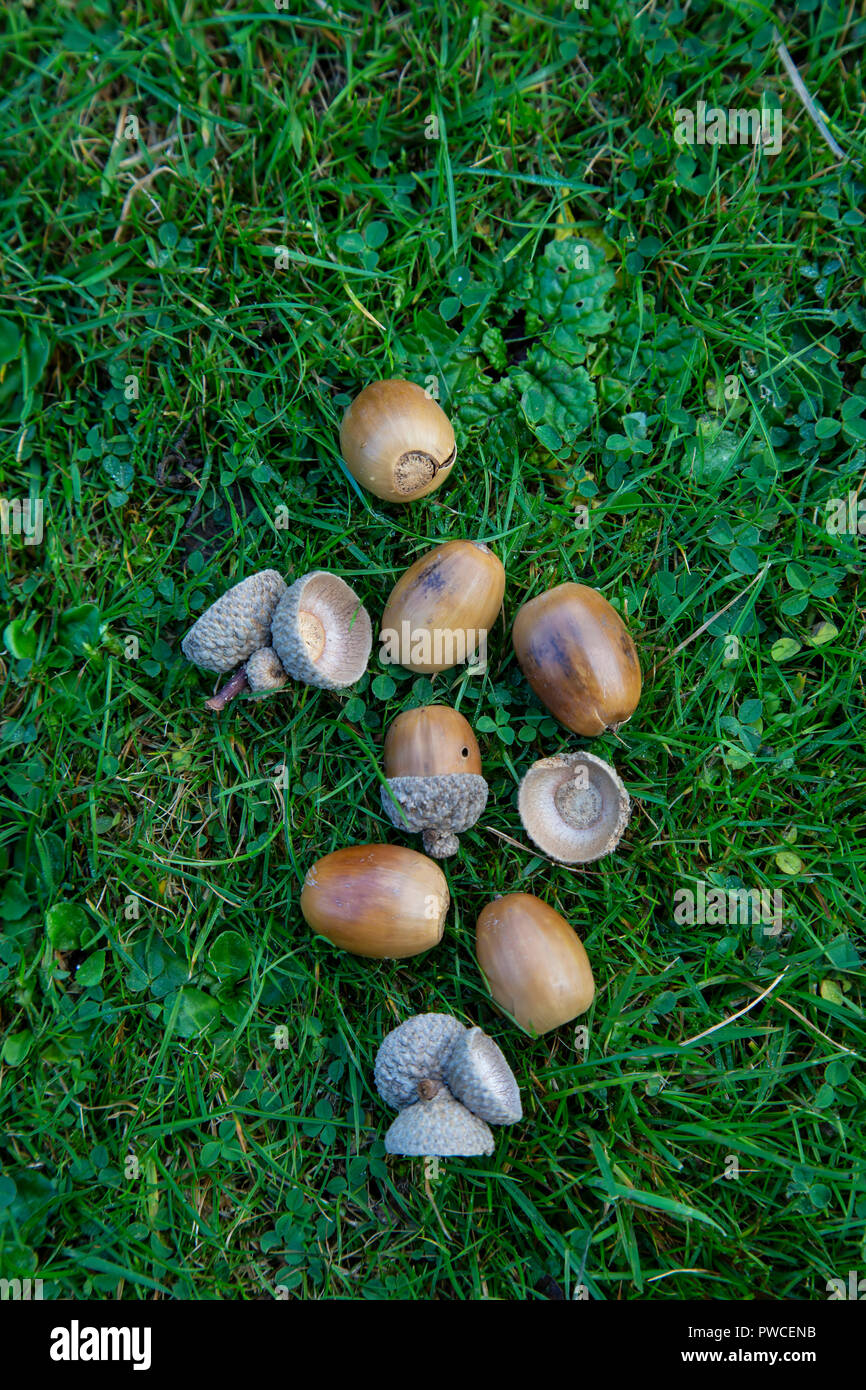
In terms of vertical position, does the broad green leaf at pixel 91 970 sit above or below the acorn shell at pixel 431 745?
below

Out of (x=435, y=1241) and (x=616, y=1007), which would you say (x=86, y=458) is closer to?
(x=616, y=1007)

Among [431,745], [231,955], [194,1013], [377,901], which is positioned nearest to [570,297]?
[431,745]

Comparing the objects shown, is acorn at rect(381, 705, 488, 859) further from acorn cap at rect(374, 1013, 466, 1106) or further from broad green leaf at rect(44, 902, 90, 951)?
broad green leaf at rect(44, 902, 90, 951)

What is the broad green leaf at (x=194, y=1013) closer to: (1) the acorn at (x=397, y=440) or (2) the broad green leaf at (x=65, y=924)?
(2) the broad green leaf at (x=65, y=924)

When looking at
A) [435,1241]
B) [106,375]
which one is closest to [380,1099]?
[435,1241]

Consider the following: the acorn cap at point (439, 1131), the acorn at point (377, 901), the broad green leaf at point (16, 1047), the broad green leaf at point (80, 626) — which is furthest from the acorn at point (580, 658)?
the broad green leaf at point (16, 1047)

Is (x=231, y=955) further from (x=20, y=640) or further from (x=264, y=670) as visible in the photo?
(x=20, y=640)

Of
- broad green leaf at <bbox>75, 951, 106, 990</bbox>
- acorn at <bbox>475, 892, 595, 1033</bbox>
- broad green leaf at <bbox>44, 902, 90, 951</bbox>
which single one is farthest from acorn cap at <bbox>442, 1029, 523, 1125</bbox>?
broad green leaf at <bbox>44, 902, 90, 951</bbox>
